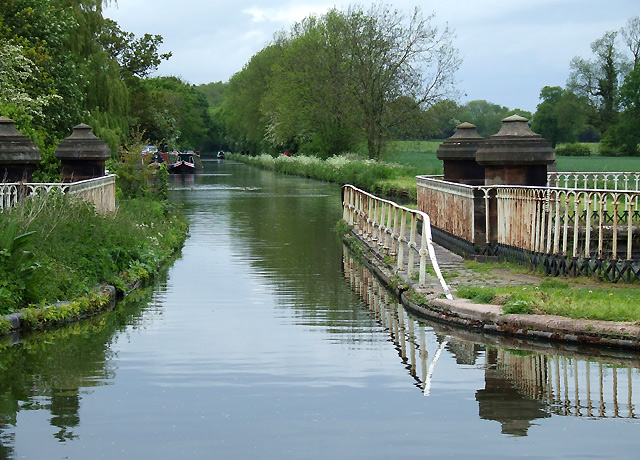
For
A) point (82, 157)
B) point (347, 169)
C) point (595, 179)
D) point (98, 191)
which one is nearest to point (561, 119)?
point (347, 169)

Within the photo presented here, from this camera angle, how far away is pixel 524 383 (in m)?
9.59

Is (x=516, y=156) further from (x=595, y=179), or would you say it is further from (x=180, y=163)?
(x=180, y=163)

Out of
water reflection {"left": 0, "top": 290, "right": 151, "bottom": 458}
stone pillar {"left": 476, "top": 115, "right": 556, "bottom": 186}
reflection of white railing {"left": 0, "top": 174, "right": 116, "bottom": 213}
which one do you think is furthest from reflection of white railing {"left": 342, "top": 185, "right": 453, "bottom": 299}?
reflection of white railing {"left": 0, "top": 174, "right": 116, "bottom": 213}

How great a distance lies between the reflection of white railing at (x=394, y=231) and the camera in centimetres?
1470

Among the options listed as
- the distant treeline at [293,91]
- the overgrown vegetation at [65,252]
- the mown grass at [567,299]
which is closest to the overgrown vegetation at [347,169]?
the distant treeline at [293,91]

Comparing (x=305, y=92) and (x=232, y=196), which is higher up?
(x=305, y=92)

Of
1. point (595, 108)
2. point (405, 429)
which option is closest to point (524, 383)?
point (405, 429)

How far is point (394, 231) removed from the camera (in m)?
18.9

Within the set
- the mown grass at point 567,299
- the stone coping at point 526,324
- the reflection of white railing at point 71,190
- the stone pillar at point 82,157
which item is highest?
the stone pillar at point 82,157

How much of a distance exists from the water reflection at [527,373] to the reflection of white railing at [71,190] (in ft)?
22.8

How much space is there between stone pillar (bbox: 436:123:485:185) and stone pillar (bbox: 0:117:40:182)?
8.74 metres

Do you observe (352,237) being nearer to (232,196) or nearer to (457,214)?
(457,214)

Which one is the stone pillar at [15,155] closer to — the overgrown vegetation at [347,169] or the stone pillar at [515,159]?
the stone pillar at [515,159]

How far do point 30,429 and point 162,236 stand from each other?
49.1 feet
